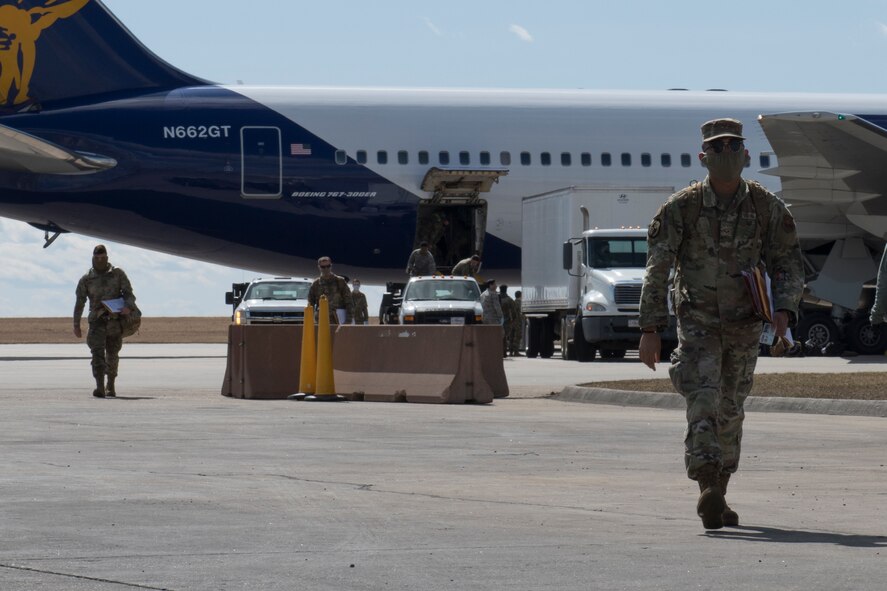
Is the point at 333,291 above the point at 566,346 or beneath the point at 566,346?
above

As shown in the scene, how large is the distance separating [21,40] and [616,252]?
12.5m

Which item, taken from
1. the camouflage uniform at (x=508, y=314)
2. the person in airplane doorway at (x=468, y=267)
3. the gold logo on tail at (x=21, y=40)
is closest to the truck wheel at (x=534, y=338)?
the camouflage uniform at (x=508, y=314)

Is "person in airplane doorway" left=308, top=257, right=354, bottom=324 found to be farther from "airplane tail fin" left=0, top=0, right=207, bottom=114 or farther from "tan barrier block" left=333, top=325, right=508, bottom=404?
"airplane tail fin" left=0, top=0, right=207, bottom=114

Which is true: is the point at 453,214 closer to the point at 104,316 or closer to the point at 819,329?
the point at 819,329

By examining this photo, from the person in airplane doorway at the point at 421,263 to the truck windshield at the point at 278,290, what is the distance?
79.9 inches

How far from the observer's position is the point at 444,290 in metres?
30.0

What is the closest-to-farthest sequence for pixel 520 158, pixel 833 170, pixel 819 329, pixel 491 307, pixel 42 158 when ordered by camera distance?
pixel 833 170
pixel 819 329
pixel 42 158
pixel 491 307
pixel 520 158

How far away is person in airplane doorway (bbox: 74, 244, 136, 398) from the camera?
18594mm

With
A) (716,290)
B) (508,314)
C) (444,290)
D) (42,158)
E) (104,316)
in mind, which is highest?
(42,158)

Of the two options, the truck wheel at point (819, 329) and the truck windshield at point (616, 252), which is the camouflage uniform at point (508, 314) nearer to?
the truck windshield at point (616, 252)

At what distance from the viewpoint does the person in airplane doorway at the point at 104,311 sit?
18594mm

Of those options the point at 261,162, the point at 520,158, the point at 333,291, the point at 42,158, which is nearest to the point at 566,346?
the point at 520,158

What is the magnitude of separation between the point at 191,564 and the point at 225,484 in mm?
2935

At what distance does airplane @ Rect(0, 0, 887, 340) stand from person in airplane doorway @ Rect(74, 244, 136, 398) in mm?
11817
